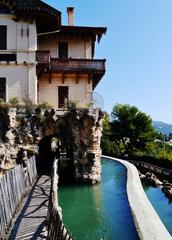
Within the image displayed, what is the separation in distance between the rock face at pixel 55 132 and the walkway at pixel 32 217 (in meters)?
6.70

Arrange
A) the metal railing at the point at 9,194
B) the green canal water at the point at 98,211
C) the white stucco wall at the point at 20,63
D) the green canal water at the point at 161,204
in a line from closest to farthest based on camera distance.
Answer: the metal railing at the point at 9,194 → the green canal water at the point at 98,211 → the green canal water at the point at 161,204 → the white stucco wall at the point at 20,63

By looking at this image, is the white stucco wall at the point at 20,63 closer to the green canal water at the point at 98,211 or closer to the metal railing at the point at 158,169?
the green canal water at the point at 98,211

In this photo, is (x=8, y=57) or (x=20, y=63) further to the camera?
(x=8, y=57)

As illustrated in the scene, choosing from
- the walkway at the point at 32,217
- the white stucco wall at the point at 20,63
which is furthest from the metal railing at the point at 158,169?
the walkway at the point at 32,217

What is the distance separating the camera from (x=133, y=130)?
57688 mm

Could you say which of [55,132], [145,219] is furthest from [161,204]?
[55,132]

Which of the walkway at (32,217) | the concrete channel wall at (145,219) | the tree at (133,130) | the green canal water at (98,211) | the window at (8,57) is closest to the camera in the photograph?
the walkway at (32,217)

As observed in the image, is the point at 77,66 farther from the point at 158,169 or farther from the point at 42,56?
the point at 158,169

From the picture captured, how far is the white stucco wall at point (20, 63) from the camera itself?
27750 millimetres

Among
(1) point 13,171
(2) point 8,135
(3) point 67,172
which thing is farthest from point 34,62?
(1) point 13,171

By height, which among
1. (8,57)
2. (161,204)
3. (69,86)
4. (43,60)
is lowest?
(161,204)

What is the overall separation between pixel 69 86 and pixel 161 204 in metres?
13.5

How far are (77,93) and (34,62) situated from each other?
4.88 m

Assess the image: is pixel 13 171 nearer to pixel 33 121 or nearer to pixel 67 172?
pixel 33 121
